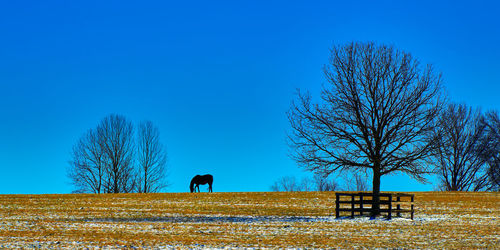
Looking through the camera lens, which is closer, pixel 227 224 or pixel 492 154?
pixel 227 224

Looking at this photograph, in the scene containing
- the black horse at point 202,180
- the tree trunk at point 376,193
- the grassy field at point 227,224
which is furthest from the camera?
the black horse at point 202,180

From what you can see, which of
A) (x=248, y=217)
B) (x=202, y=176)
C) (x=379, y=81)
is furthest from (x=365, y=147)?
(x=202, y=176)

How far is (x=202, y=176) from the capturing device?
52.4 metres

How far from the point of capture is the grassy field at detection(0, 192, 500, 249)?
1752 centimetres

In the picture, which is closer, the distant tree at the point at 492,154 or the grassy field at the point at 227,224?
the grassy field at the point at 227,224

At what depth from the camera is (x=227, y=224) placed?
24.3 meters

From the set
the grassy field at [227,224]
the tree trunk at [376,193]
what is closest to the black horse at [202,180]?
the grassy field at [227,224]

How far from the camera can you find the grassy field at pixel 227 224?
17.5 metres

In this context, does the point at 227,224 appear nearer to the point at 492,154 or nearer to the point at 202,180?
the point at 202,180

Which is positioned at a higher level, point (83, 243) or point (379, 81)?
point (379, 81)

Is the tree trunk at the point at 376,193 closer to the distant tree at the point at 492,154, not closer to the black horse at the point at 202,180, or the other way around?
the black horse at the point at 202,180

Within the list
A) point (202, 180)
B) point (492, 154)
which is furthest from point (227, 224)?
point (492, 154)

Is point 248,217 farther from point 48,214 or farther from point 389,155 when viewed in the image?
point 48,214

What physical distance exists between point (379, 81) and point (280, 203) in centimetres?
1260
